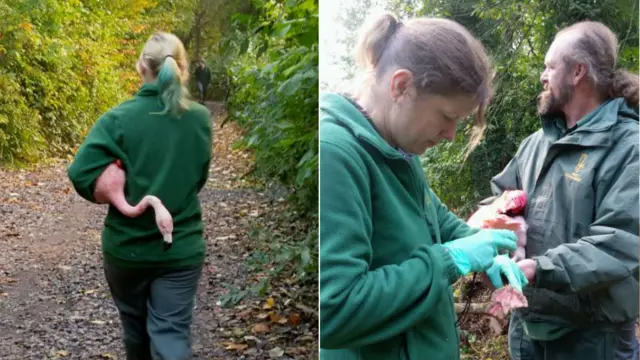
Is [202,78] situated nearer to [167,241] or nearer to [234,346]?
[167,241]

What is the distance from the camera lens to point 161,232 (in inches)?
75.3

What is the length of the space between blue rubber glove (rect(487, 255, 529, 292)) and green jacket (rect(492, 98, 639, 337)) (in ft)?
0.14

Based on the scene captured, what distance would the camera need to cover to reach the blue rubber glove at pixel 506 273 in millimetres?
1382

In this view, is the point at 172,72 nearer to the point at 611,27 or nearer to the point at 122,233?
the point at 122,233

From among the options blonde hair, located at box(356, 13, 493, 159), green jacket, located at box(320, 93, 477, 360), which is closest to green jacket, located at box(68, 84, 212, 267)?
green jacket, located at box(320, 93, 477, 360)

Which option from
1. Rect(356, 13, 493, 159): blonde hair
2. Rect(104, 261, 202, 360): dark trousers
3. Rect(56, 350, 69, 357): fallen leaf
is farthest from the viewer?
Rect(56, 350, 69, 357): fallen leaf

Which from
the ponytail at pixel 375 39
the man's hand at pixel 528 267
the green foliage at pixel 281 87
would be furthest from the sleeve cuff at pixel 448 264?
the green foliage at pixel 281 87

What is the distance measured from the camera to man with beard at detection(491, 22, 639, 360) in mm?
1375

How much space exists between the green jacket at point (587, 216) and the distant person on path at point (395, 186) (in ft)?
0.26

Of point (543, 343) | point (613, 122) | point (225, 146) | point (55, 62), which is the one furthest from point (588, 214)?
point (55, 62)

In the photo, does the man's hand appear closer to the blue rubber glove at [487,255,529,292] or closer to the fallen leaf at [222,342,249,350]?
the blue rubber glove at [487,255,529,292]

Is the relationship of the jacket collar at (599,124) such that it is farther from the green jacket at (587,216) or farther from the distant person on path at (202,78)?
the distant person on path at (202,78)

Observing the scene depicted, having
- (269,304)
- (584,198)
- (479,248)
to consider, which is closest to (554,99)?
(584,198)

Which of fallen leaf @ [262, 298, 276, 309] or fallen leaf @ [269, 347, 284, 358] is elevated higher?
fallen leaf @ [262, 298, 276, 309]
